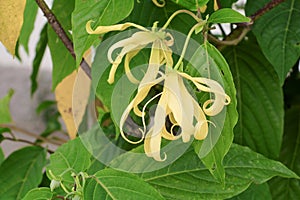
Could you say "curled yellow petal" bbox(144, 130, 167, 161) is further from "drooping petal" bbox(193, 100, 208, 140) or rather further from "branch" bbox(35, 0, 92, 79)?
"branch" bbox(35, 0, 92, 79)

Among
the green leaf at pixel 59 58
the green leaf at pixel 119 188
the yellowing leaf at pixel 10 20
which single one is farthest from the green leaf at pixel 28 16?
the green leaf at pixel 119 188

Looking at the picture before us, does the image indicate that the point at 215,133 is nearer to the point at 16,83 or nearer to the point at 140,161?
the point at 140,161

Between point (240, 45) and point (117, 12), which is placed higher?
point (117, 12)

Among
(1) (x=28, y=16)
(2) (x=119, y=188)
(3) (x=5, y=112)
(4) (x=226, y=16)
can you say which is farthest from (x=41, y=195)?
(3) (x=5, y=112)

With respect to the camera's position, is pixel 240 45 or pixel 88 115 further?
pixel 88 115

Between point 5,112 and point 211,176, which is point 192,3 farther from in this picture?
point 5,112

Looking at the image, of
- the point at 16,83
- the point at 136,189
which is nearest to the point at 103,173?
the point at 136,189

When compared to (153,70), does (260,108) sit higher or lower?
lower
